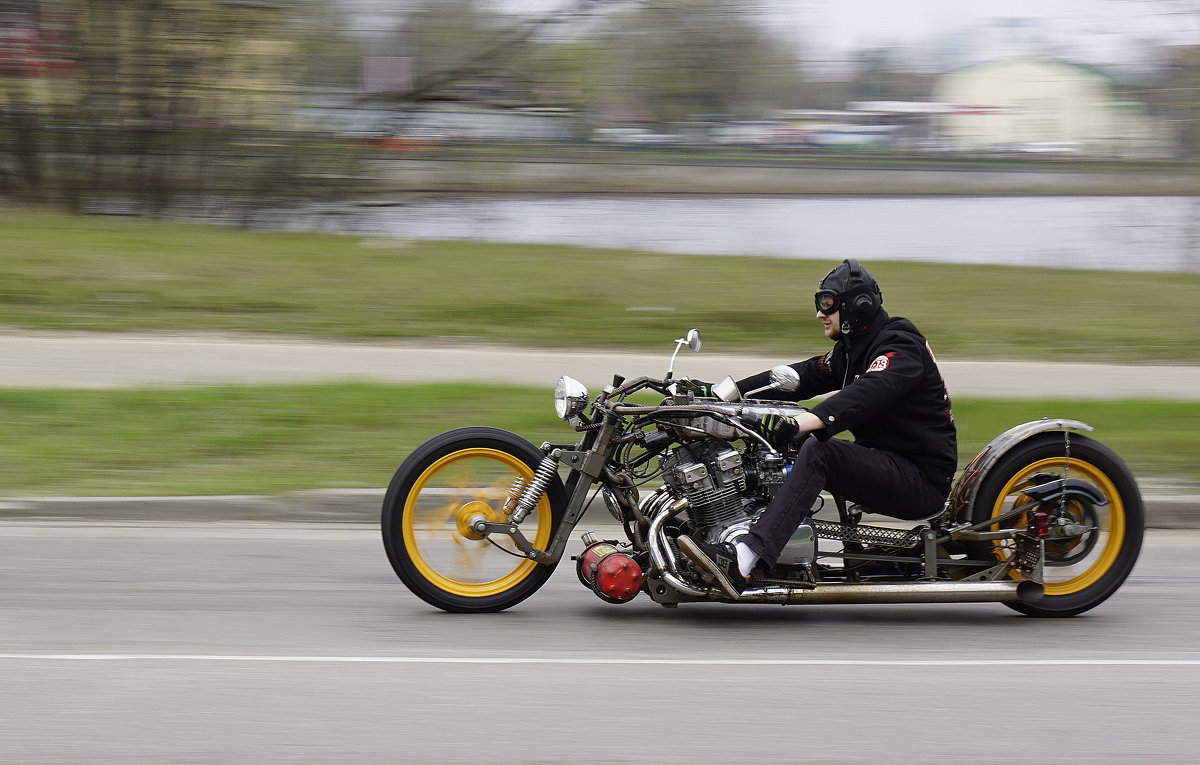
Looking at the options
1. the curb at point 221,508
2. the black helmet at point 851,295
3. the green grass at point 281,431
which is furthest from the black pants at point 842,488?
the green grass at point 281,431

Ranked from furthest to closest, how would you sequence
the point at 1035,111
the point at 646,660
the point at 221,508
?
1. the point at 1035,111
2. the point at 221,508
3. the point at 646,660

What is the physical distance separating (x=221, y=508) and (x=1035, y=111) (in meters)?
13.5

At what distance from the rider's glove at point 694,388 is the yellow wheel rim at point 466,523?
73cm

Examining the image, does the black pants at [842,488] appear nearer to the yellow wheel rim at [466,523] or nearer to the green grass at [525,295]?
the yellow wheel rim at [466,523]

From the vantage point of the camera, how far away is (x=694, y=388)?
5.62 metres

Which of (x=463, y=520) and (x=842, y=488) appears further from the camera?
(x=463, y=520)

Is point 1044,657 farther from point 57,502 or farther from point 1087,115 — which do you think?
point 1087,115

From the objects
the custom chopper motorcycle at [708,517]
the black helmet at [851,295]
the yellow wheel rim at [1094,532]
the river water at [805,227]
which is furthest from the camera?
the river water at [805,227]

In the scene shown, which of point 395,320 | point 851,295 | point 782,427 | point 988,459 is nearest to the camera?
point 782,427

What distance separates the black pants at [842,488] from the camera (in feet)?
17.4

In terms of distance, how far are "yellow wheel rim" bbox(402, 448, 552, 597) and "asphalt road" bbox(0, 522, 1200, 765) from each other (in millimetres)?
183

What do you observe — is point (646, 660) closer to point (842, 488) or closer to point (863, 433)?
point (842, 488)

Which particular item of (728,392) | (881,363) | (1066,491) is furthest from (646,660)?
(1066,491)

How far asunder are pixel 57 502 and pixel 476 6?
1112 centimetres
